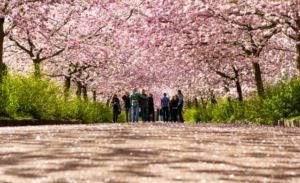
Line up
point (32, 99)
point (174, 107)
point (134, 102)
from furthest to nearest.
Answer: point (174, 107) < point (134, 102) < point (32, 99)

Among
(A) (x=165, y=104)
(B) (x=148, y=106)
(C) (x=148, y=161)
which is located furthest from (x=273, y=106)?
(C) (x=148, y=161)

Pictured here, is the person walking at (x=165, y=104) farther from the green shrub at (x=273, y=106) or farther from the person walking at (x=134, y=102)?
the person walking at (x=134, y=102)

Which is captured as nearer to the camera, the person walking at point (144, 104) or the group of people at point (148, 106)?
the person walking at point (144, 104)

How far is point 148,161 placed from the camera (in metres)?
9.88

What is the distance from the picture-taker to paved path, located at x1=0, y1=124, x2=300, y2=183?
8.41 m

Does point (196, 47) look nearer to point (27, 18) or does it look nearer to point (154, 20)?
point (154, 20)

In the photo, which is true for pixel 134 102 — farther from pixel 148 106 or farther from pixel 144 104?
pixel 148 106

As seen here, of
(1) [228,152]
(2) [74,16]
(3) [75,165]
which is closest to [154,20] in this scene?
(2) [74,16]

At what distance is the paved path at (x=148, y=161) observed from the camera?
8.41m

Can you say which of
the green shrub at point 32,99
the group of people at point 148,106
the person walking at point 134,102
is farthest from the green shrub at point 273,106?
the green shrub at point 32,99

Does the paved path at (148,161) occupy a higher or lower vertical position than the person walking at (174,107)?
lower

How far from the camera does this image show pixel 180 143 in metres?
13.2

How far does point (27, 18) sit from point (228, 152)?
759 inches

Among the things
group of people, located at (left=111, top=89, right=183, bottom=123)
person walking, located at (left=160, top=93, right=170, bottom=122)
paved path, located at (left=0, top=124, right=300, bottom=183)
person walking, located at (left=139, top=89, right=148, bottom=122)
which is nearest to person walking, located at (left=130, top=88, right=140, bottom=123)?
group of people, located at (left=111, top=89, right=183, bottom=123)
